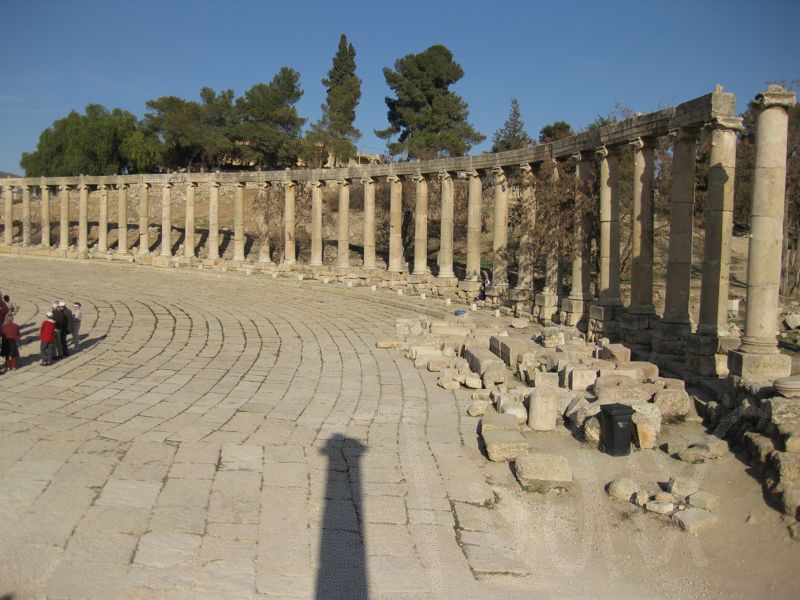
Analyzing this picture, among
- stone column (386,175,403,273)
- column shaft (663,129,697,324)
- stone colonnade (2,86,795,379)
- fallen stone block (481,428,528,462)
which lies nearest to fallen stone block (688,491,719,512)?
fallen stone block (481,428,528,462)

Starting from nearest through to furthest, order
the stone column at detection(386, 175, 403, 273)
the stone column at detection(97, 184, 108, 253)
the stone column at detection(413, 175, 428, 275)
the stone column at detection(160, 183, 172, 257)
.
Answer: the stone column at detection(413, 175, 428, 275) < the stone column at detection(386, 175, 403, 273) < the stone column at detection(160, 183, 172, 257) < the stone column at detection(97, 184, 108, 253)

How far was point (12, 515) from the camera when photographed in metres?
6.08

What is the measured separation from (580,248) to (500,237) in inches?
190

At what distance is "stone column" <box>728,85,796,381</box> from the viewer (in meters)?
9.52

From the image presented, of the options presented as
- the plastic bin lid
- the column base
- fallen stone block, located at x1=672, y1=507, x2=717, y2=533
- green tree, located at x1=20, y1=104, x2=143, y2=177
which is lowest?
fallen stone block, located at x1=672, y1=507, x2=717, y2=533

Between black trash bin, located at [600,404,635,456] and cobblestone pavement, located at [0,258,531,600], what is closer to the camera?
cobblestone pavement, located at [0,258,531,600]

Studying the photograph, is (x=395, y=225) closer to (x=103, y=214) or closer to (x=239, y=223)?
(x=239, y=223)

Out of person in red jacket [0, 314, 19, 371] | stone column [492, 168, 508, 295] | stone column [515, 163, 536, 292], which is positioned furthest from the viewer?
stone column [492, 168, 508, 295]

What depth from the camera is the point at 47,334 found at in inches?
470

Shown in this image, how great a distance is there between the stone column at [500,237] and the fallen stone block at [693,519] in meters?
15.5

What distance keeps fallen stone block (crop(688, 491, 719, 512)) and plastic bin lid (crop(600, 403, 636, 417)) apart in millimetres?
1507

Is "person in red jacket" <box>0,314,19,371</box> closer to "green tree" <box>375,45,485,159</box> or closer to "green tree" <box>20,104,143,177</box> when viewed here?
"green tree" <box>375,45,485,159</box>

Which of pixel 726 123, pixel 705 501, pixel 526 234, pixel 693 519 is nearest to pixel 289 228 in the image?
pixel 526 234

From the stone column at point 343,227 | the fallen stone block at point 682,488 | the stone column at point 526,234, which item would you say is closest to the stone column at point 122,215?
the stone column at point 343,227
